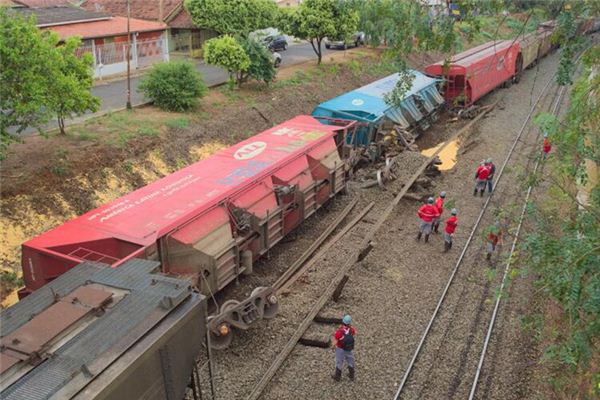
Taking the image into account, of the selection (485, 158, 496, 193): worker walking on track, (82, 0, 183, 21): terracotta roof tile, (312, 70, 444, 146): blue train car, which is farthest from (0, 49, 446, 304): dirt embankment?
(82, 0, 183, 21): terracotta roof tile

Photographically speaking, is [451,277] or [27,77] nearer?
[451,277]

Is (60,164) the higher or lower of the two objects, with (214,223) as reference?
higher

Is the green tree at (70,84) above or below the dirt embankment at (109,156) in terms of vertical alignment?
above

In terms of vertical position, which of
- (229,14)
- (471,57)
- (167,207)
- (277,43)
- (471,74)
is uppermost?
(229,14)

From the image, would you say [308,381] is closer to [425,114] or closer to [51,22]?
[425,114]

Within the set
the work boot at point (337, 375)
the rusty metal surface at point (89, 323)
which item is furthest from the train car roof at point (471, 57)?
the rusty metal surface at point (89, 323)

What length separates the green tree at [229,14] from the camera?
31.5 m

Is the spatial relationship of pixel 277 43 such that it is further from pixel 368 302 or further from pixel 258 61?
pixel 368 302

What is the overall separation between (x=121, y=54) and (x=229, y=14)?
6.74 metres

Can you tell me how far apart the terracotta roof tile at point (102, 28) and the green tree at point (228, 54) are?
7.37 m

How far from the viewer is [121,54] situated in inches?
1175

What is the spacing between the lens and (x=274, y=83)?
1101 inches

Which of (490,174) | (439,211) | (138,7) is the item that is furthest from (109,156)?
(138,7)

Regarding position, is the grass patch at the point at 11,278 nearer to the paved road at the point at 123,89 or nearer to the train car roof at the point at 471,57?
the paved road at the point at 123,89
